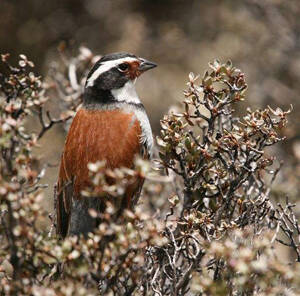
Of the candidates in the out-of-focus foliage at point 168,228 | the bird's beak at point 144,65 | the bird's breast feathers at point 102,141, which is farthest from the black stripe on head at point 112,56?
the out-of-focus foliage at point 168,228

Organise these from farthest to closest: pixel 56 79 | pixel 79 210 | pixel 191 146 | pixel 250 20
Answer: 1. pixel 250 20
2. pixel 56 79
3. pixel 79 210
4. pixel 191 146

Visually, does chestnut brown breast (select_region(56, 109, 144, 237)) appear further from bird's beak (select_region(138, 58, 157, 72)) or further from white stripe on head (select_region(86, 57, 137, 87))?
bird's beak (select_region(138, 58, 157, 72))

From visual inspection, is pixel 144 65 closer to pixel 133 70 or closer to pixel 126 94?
pixel 133 70

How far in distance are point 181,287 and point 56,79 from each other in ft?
9.19

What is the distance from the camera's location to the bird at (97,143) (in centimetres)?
436

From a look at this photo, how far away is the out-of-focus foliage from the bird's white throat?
66 centimetres

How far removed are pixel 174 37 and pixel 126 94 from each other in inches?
199

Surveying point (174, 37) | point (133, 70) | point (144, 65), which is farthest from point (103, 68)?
point (174, 37)

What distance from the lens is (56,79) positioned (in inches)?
224

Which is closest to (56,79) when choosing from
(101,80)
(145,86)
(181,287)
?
(101,80)

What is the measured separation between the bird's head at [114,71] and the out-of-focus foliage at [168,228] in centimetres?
72

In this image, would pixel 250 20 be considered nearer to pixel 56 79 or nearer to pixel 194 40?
pixel 194 40

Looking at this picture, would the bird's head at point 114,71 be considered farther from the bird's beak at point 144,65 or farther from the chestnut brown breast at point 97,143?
the chestnut brown breast at point 97,143

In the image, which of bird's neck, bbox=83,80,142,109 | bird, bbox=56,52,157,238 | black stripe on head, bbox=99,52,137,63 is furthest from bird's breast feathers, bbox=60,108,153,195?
black stripe on head, bbox=99,52,137,63
